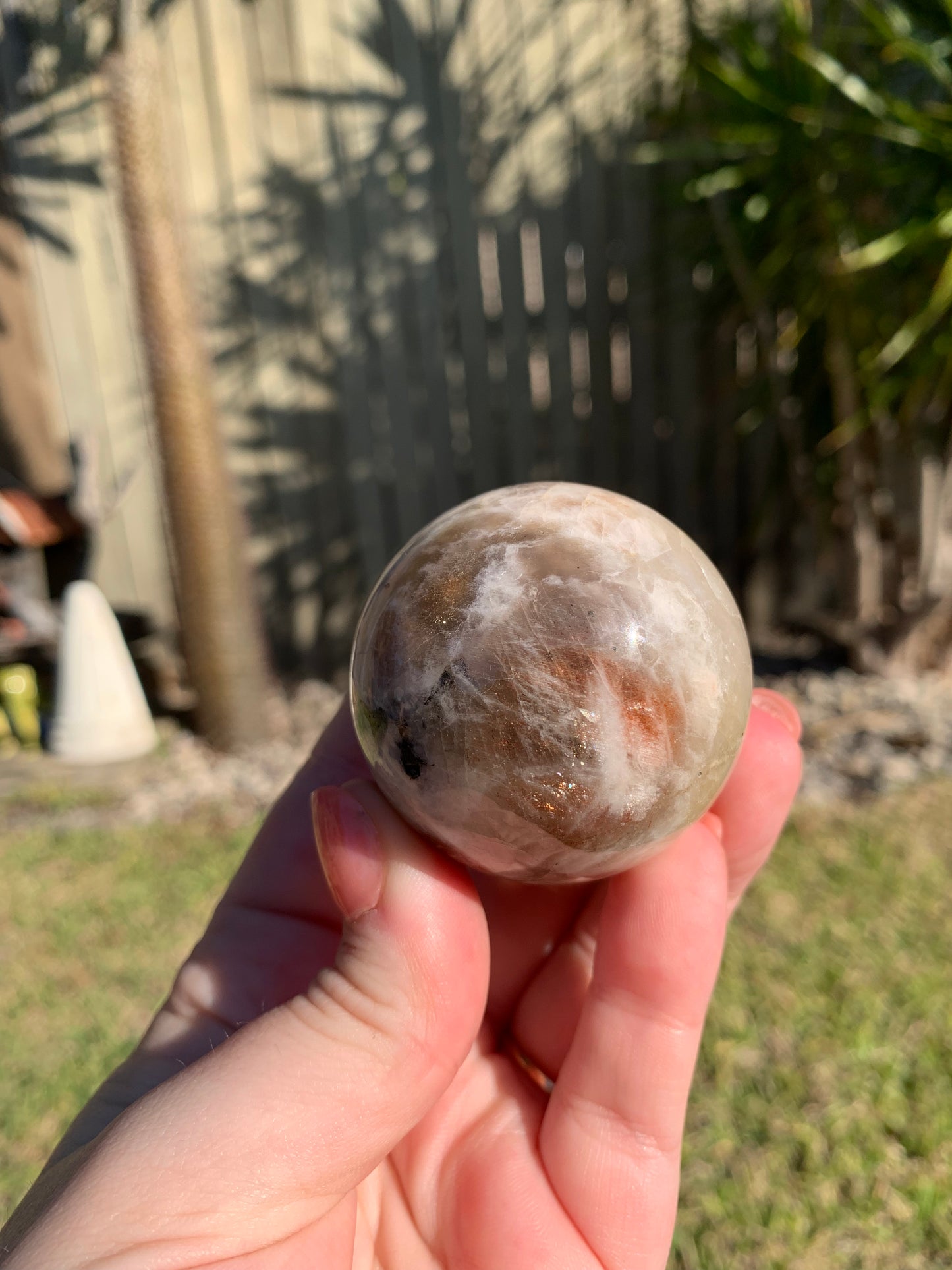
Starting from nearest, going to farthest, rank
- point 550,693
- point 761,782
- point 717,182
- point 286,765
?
point 550,693 < point 761,782 < point 717,182 < point 286,765

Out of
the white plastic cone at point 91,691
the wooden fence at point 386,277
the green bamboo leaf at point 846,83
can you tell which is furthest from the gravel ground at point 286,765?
the green bamboo leaf at point 846,83

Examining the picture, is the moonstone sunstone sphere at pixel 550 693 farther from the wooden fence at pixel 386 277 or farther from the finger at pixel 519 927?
the wooden fence at pixel 386 277

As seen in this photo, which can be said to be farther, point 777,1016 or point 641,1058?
point 777,1016

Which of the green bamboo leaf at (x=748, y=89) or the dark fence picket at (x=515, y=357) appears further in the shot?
the dark fence picket at (x=515, y=357)

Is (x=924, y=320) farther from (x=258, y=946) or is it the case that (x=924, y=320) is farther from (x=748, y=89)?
(x=258, y=946)

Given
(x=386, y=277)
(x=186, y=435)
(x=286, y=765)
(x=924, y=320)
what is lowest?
(x=286, y=765)

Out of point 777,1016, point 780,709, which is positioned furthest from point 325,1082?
point 777,1016
